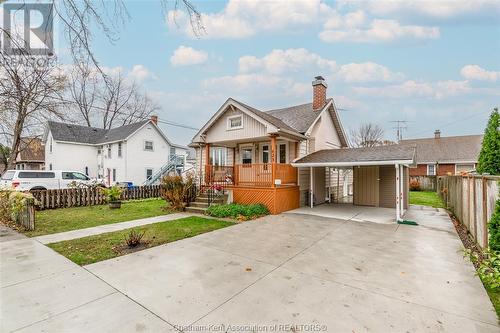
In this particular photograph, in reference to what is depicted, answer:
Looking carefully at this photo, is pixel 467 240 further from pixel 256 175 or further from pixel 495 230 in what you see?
pixel 256 175

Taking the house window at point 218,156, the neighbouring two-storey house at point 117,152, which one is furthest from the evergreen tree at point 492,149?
the neighbouring two-storey house at point 117,152

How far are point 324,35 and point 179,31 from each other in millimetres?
11145

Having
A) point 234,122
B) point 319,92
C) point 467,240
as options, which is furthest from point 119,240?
point 319,92

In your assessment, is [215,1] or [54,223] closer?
[215,1]

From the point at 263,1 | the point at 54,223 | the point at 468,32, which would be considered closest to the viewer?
the point at 263,1

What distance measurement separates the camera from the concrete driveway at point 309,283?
2.78 m

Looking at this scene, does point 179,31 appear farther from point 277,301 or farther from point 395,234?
point 395,234

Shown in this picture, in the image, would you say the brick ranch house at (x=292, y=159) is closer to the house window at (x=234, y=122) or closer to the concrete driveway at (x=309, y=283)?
the house window at (x=234, y=122)

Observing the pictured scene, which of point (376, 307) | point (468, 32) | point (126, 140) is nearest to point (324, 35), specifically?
point (468, 32)

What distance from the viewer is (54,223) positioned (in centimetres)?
819

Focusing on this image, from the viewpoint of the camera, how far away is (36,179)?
1433 cm

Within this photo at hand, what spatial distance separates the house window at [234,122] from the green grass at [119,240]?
523cm

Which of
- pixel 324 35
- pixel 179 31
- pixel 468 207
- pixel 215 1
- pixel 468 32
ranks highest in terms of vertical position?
pixel 324 35

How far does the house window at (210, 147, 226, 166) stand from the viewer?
51.0 feet
